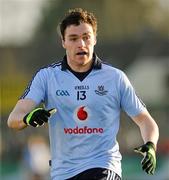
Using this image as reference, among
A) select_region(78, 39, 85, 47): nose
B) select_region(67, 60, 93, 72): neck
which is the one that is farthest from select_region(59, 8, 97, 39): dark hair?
select_region(67, 60, 93, 72): neck

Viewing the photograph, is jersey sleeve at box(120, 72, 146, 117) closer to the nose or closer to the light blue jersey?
the light blue jersey

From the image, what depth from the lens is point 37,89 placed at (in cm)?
901

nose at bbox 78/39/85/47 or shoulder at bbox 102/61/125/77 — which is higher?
nose at bbox 78/39/85/47

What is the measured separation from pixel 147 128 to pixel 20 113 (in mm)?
1166

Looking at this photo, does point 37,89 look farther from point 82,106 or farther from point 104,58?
point 104,58

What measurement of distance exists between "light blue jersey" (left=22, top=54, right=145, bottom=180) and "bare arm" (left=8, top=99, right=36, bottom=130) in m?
0.06

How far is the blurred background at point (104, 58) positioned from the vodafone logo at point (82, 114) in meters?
14.5

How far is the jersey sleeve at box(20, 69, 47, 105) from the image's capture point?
8.96 meters

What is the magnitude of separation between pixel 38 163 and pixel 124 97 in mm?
14841

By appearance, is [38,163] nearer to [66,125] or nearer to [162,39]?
[66,125]

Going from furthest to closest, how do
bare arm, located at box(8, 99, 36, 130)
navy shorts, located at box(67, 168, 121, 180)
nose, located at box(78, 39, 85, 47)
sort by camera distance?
nose, located at box(78, 39, 85, 47)
navy shorts, located at box(67, 168, 121, 180)
bare arm, located at box(8, 99, 36, 130)

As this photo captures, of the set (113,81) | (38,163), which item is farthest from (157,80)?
(113,81)

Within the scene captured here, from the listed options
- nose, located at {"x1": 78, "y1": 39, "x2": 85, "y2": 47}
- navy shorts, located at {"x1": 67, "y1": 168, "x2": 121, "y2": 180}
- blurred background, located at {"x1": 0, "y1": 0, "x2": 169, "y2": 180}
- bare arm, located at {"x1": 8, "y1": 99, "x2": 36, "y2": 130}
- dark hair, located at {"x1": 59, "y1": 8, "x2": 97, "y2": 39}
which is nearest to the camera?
bare arm, located at {"x1": 8, "y1": 99, "x2": 36, "y2": 130}

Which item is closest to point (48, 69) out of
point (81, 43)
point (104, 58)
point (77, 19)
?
point (81, 43)
